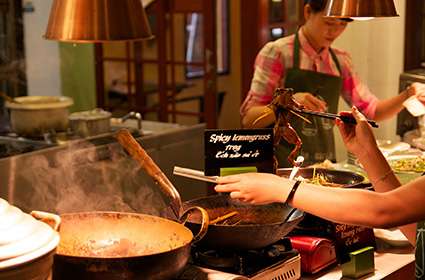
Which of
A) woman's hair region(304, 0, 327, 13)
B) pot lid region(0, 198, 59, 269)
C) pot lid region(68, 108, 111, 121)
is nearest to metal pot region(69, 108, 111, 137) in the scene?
pot lid region(68, 108, 111, 121)

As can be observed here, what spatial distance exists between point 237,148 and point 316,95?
2027 mm

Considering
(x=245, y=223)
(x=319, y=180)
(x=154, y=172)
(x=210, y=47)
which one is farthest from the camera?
(x=210, y=47)

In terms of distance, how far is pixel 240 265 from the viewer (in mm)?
2260

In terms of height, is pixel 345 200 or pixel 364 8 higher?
pixel 364 8

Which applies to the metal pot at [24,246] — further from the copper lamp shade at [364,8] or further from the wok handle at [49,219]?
the copper lamp shade at [364,8]

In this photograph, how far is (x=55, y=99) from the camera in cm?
493

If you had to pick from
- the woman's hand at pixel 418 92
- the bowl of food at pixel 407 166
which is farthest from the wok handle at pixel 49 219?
the woman's hand at pixel 418 92

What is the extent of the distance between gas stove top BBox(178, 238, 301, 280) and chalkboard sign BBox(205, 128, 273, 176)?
10.4 inches

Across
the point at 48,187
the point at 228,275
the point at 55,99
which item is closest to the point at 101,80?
the point at 55,99

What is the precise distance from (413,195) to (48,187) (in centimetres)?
246

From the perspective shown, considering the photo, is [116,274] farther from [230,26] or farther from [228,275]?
[230,26]

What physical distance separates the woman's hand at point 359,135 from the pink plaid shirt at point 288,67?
141 centimetres

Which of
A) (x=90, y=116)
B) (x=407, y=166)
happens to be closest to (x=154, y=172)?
(x=407, y=166)

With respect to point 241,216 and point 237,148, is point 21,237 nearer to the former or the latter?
point 237,148
